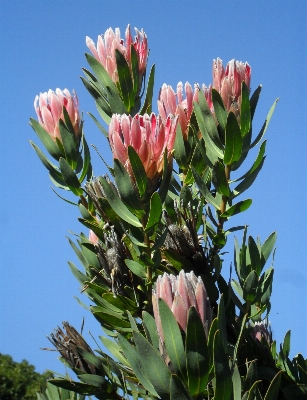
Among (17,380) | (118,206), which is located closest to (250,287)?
(118,206)

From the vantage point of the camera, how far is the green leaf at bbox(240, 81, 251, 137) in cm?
172

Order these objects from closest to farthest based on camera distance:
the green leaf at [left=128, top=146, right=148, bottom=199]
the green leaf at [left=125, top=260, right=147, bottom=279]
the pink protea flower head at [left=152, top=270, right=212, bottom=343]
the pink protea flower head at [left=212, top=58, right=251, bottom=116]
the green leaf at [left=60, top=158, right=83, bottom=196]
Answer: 1. the pink protea flower head at [left=152, top=270, right=212, bottom=343]
2. the green leaf at [left=128, top=146, right=148, bottom=199]
3. the green leaf at [left=125, top=260, right=147, bottom=279]
4. the pink protea flower head at [left=212, top=58, right=251, bottom=116]
5. the green leaf at [left=60, top=158, right=83, bottom=196]

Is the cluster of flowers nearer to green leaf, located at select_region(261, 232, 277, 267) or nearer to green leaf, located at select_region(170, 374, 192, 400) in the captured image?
green leaf, located at select_region(170, 374, 192, 400)

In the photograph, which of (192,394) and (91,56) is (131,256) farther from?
(91,56)

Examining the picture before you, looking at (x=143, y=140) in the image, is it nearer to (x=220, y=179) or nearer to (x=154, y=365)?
(x=220, y=179)

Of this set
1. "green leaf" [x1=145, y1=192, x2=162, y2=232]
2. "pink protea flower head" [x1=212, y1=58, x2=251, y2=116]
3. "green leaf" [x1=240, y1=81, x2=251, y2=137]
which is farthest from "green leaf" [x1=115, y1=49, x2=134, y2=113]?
"green leaf" [x1=145, y1=192, x2=162, y2=232]

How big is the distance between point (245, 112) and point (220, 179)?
198 millimetres

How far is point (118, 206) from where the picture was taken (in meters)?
1.64

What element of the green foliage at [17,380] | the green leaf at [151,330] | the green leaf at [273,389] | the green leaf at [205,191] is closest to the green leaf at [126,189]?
the green leaf at [205,191]

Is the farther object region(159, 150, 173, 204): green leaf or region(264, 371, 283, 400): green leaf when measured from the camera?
region(159, 150, 173, 204): green leaf

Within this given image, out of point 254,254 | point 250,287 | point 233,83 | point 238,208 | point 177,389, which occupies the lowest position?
point 177,389

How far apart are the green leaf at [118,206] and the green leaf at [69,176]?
0.27 meters

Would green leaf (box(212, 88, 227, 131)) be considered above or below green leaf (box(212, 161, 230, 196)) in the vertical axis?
above

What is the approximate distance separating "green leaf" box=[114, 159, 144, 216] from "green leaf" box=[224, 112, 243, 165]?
0.31m
